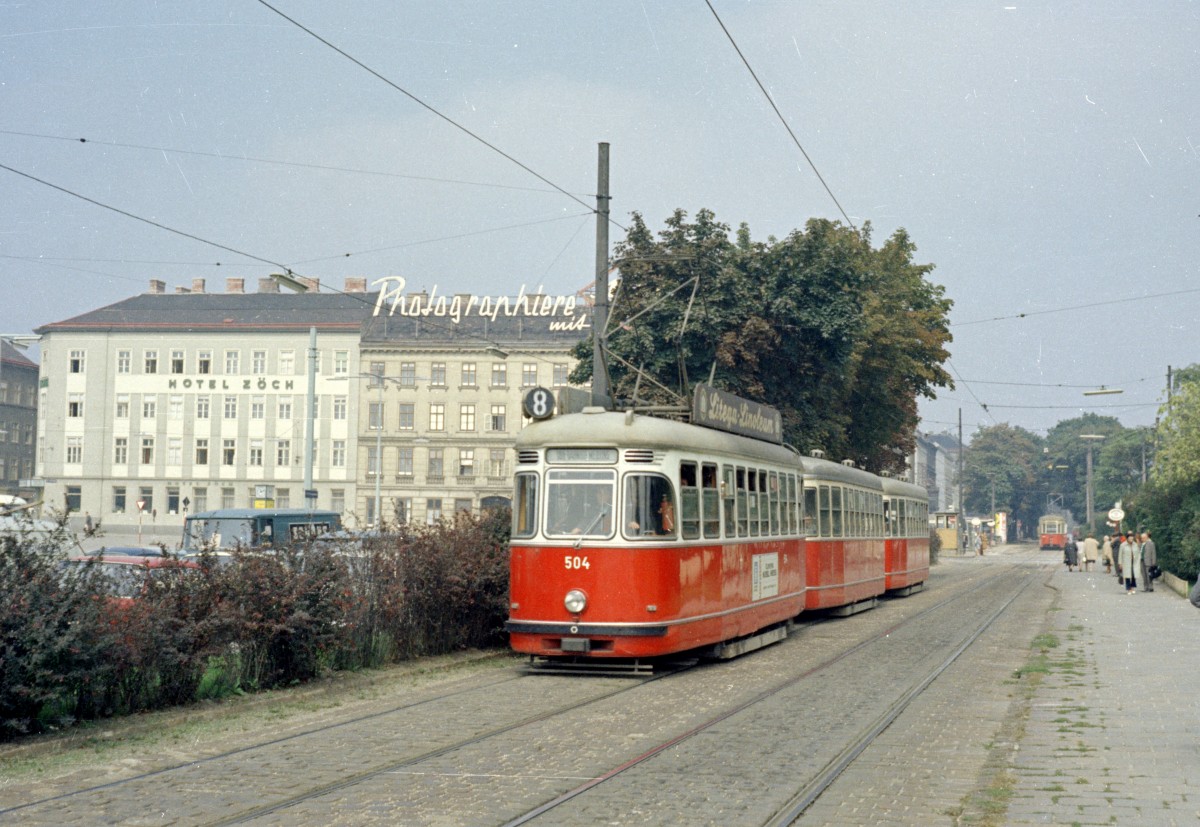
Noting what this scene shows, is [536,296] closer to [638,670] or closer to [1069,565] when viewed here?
[1069,565]

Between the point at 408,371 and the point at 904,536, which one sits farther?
the point at 408,371

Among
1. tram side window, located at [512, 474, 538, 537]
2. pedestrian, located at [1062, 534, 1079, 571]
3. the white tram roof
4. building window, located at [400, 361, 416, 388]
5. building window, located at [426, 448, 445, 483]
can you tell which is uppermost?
building window, located at [400, 361, 416, 388]

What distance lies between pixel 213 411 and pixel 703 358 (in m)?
55.2

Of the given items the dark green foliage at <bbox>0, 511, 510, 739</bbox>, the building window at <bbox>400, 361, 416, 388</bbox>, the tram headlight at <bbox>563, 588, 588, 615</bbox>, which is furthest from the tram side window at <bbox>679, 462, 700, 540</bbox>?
the building window at <bbox>400, 361, 416, 388</bbox>

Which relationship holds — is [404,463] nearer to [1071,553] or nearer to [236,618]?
[1071,553]

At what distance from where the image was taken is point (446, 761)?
9.92m

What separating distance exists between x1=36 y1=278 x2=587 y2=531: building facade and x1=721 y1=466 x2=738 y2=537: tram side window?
64.4 m

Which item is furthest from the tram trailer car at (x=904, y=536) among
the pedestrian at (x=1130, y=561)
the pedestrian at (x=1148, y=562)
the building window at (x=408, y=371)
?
the building window at (x=408, y=371)

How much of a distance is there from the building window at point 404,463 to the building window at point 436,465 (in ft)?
4.04

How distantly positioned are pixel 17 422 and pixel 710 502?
90.2m

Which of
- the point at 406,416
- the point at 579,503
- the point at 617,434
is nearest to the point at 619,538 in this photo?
the point at 579,503

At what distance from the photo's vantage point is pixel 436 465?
87.2m

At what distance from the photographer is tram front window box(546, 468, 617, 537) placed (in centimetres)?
1534

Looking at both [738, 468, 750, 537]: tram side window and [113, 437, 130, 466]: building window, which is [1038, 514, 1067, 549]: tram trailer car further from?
[738, 468, 750, 537]: tram side window
